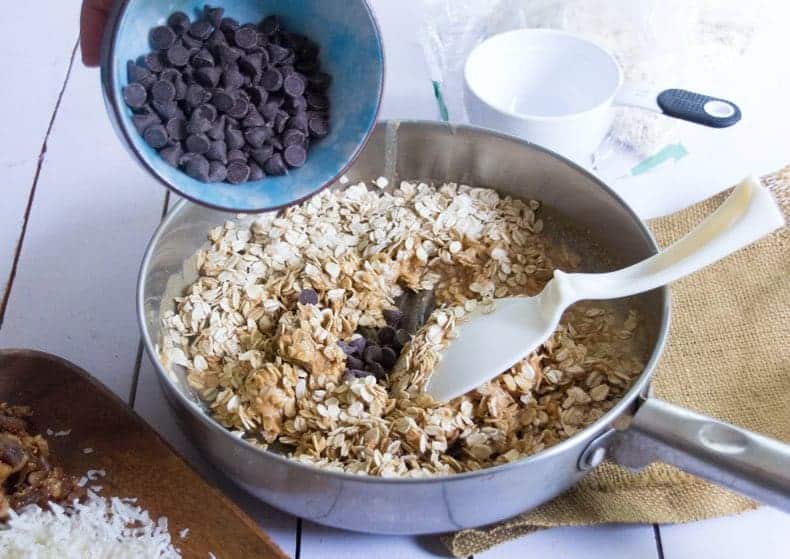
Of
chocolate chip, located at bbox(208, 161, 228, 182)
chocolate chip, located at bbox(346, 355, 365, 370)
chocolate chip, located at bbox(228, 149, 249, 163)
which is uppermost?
chocolate chip, located at bbox(228, 149, 249, 163)

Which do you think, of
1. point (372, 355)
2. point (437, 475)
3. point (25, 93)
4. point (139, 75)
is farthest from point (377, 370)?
point (25, 93)

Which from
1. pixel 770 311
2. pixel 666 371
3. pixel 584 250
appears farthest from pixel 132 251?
pixel 770 311

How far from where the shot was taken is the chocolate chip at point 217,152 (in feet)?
2.68

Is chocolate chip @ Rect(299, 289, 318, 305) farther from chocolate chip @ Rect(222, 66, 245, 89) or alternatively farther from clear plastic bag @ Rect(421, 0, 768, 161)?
clear plastic bag @ Rect(421, 0, 768, 161)

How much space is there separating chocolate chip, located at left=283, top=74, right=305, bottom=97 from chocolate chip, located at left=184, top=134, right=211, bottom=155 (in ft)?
0.32

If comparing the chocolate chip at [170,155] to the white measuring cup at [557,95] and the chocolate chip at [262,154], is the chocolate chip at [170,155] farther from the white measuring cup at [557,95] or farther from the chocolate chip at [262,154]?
the white measuring cup at [557,95]

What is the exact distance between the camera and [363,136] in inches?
33.2

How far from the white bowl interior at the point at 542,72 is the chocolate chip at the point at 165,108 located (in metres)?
0.48

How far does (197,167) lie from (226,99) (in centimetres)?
8

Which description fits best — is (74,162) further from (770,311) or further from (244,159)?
(770,311)

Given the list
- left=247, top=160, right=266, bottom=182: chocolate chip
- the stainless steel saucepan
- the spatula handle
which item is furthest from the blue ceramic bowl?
the spatula handle

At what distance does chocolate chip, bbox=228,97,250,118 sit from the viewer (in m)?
0.84

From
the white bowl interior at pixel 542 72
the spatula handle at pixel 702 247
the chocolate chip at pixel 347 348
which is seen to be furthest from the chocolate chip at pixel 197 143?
the white bowl interior at pixel 542 72

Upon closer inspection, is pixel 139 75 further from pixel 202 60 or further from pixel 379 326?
pixel 379 326
